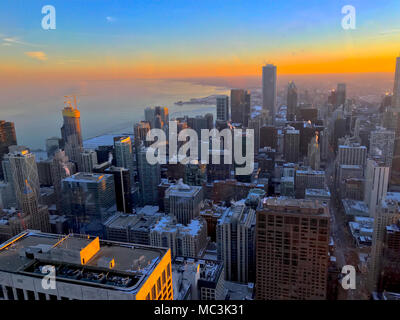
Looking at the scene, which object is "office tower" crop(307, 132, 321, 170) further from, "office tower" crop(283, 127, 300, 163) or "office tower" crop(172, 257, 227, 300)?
"office tower" crop(172, 257, 227, 300)

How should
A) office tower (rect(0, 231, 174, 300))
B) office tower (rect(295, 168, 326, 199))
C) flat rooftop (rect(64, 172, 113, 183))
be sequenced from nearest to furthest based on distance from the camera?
1. office tower (rect(0, 231, 174, 300))
2. flat rooftop (rect(64, 172, 113, 183))
3. office tower (rect(295, 168, 326, 199))

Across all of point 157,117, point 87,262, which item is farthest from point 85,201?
point 87,262

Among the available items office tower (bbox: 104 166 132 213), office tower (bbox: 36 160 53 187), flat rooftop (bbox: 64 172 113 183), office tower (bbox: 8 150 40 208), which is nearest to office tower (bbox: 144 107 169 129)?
office tower (bbox: 104 166 132 213)

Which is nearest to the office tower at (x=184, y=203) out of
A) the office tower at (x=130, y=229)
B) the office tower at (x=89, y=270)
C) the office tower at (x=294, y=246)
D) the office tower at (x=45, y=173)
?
the office tower at (x=130, y=229)

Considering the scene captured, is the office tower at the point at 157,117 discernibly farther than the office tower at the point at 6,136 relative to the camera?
Yes

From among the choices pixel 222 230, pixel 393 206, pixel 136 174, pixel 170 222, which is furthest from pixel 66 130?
pixel 393 206

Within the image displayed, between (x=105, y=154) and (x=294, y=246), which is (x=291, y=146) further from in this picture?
(x=294, y=246)

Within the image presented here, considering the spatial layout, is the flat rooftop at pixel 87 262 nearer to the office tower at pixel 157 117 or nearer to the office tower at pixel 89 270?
the office tower at pixel 89 270
